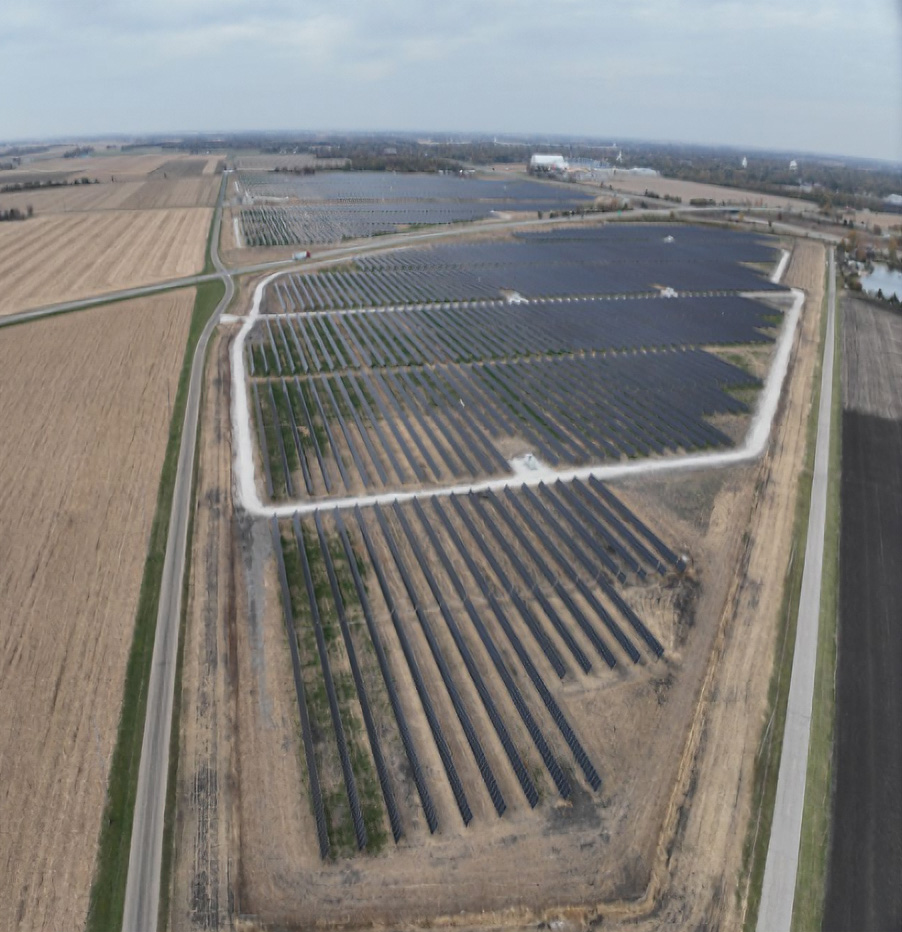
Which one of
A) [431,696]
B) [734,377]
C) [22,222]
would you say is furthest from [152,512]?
[22,222]

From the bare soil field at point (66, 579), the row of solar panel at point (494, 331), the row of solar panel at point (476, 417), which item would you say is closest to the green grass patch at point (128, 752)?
the bare soil field at point (66, 579)

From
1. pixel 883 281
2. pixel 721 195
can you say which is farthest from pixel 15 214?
pixel 721 195

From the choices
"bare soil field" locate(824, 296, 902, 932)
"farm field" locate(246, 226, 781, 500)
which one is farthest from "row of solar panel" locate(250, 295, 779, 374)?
"bare soil field" locate(824, 296, 902, 932)

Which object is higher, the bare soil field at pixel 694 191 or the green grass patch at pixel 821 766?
the bare soil field at pixel 694 191

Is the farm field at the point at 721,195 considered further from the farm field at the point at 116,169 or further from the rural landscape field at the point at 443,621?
the farm field at the point at 116,169

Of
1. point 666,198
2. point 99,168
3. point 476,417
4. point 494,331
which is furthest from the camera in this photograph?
point 99,168

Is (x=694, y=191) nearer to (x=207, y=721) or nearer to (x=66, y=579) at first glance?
(x=66, y=579)
